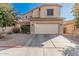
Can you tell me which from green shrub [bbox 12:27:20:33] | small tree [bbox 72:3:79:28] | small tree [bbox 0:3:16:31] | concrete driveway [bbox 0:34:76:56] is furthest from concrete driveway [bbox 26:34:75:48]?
small tree [bbox 0:3:16:31]

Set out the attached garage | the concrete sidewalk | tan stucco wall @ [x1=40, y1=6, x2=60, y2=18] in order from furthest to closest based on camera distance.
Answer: the attached garage, tan stucco wall @ [x1=40, y1=6, x2=60, y2=18], the concrete sidewalk

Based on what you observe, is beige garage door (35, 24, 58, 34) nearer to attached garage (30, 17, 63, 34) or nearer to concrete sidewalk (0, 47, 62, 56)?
attached garage (30, 17, 63, 34)

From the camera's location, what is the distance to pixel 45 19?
7539 millimetres

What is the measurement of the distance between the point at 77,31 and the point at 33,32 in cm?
162

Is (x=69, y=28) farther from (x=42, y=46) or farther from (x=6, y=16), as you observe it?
(x=6, y=16)

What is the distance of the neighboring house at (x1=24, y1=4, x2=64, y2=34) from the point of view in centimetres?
743

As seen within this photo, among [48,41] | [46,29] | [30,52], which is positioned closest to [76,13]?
[46,29]

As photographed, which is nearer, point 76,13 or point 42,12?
point 76,13

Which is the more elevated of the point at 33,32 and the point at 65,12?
the point at 65,12

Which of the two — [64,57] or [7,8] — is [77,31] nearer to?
[64,57]

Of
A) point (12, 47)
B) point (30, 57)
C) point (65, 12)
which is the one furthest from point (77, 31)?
point (12, 47)

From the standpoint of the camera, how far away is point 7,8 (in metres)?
7.41

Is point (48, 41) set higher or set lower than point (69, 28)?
lower

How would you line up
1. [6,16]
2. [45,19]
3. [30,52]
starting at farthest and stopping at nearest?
[45,19] → [6,16] → [30,52]
